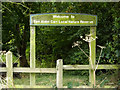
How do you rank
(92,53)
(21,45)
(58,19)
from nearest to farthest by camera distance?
(58,19), (92,53), (21,45)

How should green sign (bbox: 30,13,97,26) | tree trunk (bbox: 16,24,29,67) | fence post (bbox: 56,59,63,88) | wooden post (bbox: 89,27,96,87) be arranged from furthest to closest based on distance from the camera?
tree trunk (bbox: 16,24,29,67) < wooden post (bbox: 89,27,96,87) < green sign (bbox: 30,13,97,26) < fence post (bbox: 56,59,63,88)

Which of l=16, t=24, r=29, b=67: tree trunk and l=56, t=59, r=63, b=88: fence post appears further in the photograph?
l=16, t=24, r=29, b=67: tree trunk

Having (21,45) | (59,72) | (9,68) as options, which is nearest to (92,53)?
(59,72)

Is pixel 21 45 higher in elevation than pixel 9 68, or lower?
higher

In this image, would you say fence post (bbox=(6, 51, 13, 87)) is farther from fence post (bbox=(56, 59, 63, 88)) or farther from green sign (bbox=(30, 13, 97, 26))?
fence post (bbox=(56, 59, 63, 88))

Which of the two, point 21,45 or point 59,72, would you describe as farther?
point 21,45

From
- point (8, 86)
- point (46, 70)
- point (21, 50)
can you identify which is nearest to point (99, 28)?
point (46, 70)

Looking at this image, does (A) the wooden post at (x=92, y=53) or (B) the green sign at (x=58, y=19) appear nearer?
(B) the green sign at (x=58, y=19)

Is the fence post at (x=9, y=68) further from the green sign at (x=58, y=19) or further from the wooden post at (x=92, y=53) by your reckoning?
the wooden post at (x=92, y=53)

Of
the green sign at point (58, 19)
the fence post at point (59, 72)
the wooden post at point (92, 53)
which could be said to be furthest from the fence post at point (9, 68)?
the wooden post at point (92, 53)

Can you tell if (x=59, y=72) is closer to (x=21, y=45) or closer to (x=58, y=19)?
(x=58, y=19)

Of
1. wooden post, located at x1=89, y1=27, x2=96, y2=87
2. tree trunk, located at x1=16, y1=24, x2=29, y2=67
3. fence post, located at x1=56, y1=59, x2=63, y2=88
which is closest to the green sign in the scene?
wooden post, located at x1=89, y1=27, x2=96, y2=87

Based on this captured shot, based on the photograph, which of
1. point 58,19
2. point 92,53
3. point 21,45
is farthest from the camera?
point 21,45

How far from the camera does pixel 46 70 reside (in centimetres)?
436
